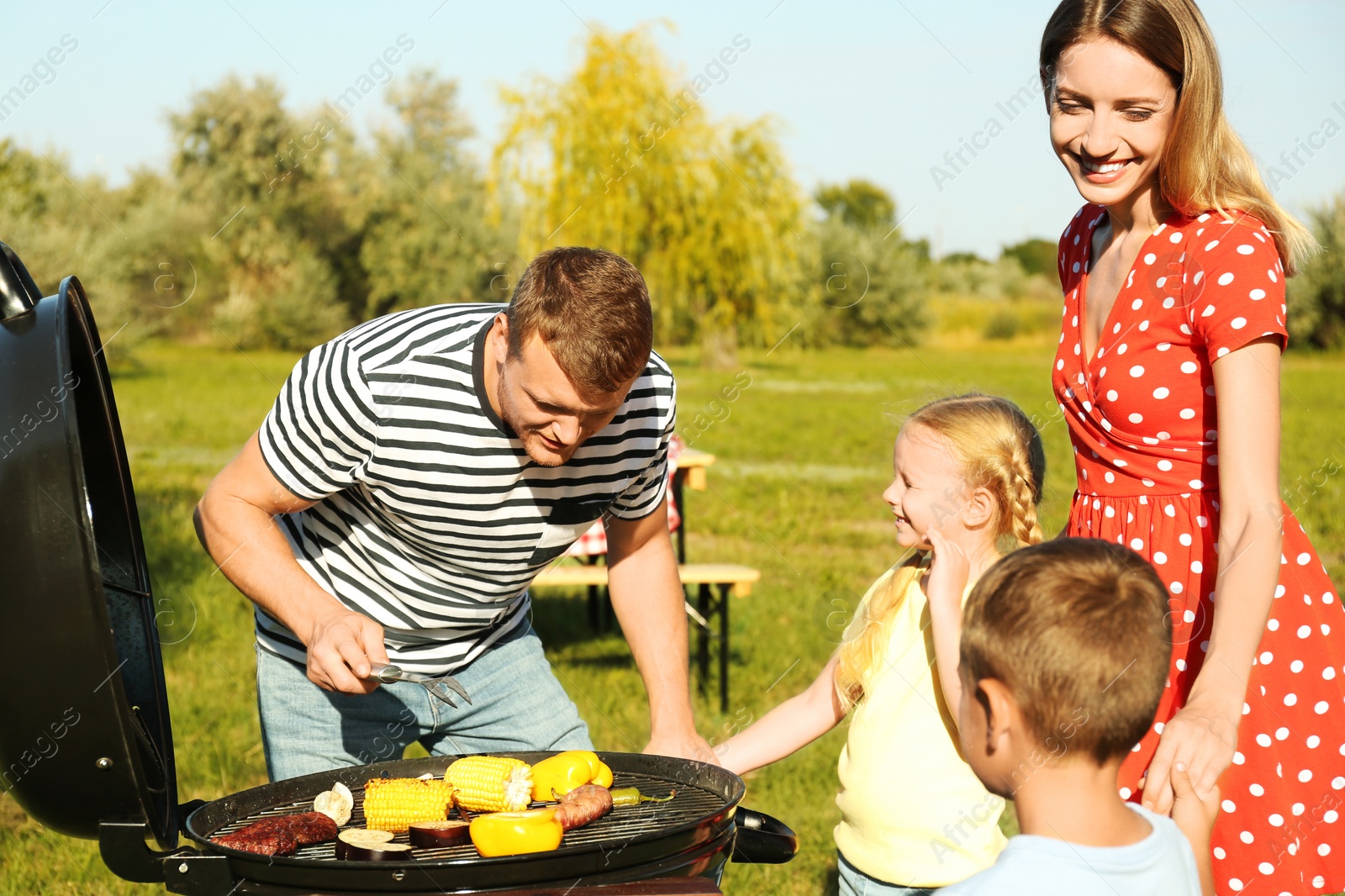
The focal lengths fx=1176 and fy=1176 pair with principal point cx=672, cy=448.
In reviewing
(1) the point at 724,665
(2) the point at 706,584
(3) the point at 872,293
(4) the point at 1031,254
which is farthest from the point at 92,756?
(4) the point at 1031,254

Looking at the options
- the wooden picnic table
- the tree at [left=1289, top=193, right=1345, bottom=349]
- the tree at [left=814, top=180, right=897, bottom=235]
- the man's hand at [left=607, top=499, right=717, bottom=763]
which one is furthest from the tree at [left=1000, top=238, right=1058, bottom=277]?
the man's hand at [left=607, top=499, right=717, bottom=763]

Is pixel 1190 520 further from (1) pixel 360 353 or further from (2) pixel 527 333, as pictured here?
(1) pixel 360 353

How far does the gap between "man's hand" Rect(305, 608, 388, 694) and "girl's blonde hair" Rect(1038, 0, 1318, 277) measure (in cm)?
155

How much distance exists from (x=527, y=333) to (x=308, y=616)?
0.64 metres

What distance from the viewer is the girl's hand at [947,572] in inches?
81.4

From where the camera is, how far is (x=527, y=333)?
6.76 ft

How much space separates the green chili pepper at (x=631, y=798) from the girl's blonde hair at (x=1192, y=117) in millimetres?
1359

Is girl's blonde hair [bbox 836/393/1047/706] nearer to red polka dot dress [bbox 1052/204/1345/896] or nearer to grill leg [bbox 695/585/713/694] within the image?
red polka dot dress [bbox 1052/204/1345/896]

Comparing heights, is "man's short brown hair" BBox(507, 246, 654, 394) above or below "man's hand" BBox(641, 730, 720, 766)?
above

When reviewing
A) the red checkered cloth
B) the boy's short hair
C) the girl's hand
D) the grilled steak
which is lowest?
the red checkered cloth

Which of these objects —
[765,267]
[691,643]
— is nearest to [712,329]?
[765,267]

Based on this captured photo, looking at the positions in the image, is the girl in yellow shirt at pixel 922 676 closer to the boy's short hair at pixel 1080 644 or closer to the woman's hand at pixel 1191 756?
the woman's hand at pixel 1191 756

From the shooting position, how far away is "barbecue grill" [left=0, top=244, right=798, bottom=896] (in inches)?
62.3

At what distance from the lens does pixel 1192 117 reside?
196 centimetres
